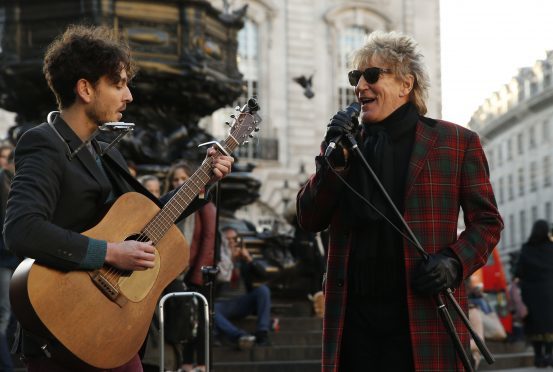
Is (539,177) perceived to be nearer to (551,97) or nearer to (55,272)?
(551,97)

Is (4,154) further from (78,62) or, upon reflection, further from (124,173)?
(78,62)

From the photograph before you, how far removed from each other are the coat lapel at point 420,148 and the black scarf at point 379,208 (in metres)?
0.04

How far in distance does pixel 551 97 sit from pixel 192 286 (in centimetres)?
6724

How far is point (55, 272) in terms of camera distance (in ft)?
13.0

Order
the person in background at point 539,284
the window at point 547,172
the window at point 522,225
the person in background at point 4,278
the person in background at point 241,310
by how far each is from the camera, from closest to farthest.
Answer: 1. the person in background at point 4,278
2. the person in background at point 241,310
3. the person in background at point 539,284
4. the window at point 547,172
5. the window at point 522,225

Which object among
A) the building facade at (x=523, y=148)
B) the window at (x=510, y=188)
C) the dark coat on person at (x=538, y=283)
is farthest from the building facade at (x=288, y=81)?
the window at (x=510, y=188)

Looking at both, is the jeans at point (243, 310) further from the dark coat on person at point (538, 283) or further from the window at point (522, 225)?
the window at point (522, 225)

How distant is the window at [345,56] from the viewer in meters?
44.8

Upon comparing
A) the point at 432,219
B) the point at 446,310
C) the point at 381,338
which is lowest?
the point at 381,338

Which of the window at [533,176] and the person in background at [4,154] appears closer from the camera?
the person in background at [4,154]

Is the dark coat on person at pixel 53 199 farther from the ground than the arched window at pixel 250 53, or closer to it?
closer to it

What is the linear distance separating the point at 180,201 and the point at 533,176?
256 ft

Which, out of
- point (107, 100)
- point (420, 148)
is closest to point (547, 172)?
point (420, 148)

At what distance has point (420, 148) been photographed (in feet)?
14.3
